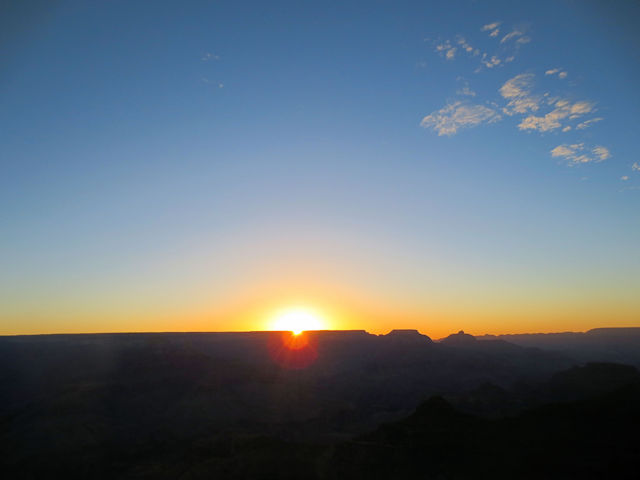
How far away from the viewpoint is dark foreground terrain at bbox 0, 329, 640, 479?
3097 cm

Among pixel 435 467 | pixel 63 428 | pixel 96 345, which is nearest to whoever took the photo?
pixel 435 467

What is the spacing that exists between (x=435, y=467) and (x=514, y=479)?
531 centimetres

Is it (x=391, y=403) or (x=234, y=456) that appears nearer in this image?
(x=234, y=456)

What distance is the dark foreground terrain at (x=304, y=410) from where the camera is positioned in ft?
102

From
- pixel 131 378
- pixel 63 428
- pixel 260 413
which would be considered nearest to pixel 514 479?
pixel 260 413

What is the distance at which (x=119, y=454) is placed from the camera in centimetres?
3906

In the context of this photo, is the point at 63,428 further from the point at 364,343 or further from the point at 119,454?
the point at 364,343

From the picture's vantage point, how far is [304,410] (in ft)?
193

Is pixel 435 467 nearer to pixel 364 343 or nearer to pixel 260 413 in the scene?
pixel 260 413

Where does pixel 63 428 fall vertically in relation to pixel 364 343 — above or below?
below

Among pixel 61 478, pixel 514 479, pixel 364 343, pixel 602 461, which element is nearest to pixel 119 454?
pixel 61 478

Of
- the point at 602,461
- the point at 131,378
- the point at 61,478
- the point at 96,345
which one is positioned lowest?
the point at 61,478

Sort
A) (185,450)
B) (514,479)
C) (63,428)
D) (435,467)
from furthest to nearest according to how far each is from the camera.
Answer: (63,428)
(185,450)
(435,467)
(514,479)

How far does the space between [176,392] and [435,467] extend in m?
40.4
